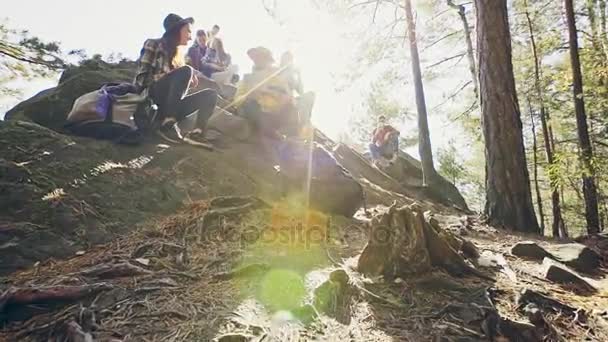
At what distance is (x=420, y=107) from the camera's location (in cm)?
1055

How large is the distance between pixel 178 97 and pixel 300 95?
241 cm

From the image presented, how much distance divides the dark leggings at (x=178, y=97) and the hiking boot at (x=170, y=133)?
90 millimetres

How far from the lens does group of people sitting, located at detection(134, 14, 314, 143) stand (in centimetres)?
441

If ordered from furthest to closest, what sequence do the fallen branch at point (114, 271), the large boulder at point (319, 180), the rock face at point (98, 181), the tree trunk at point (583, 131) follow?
the tree trunk at point (583, 131)
the large boulder at point (319, 180)
the rock face at point (98, 181)
the fallen branch at point (114, 271)

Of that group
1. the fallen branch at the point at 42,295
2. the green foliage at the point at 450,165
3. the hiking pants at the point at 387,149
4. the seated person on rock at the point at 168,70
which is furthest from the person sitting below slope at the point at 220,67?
the green foliage at the point at 450,165

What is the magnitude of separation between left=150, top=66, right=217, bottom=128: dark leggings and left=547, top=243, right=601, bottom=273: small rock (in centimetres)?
414

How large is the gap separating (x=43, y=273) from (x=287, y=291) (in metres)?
1.44

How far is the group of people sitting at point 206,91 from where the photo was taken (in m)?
4.41

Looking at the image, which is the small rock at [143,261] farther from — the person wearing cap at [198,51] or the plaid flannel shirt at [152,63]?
the person wearing cap at [198,51]

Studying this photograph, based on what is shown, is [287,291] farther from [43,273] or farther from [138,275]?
[43,273]


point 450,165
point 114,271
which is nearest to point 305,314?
point 114,271

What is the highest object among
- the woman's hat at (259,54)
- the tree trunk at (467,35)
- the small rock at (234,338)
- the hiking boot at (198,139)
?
the tree trunk at (467,35)

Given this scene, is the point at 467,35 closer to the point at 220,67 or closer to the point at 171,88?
the point at 220,67

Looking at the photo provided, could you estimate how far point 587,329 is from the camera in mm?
1839
